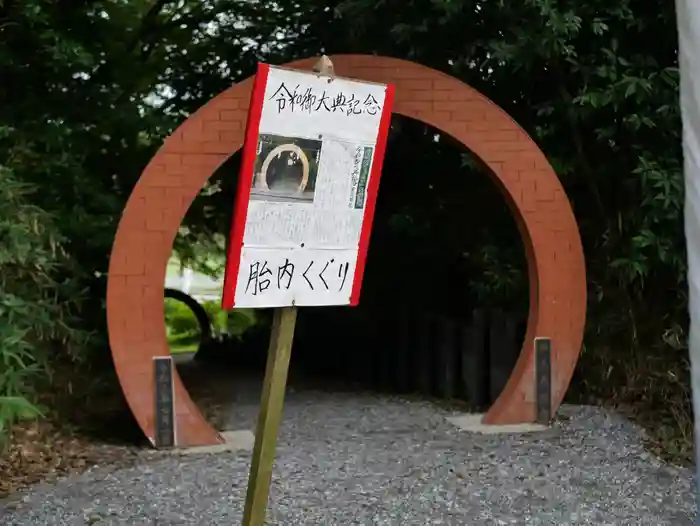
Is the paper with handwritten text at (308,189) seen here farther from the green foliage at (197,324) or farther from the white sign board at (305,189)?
the green foliage at (197,324)

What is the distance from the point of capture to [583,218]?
6.27 m

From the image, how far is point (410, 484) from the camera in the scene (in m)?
4.21

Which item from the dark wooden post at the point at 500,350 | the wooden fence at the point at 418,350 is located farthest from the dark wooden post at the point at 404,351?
the dark wooden post at the point at 500,350

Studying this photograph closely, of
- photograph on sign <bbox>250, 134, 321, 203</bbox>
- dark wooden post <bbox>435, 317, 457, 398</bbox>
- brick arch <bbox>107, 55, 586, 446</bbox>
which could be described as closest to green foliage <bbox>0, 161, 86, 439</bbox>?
brick arch <bbox>107, 55, 586, 446</bbox>

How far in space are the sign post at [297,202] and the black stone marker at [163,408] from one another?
2.38m

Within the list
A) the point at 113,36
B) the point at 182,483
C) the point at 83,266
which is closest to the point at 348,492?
the point at 182,483

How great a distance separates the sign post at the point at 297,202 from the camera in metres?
2.49

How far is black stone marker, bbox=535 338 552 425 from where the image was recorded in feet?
17.8

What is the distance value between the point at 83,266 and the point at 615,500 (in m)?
3.88

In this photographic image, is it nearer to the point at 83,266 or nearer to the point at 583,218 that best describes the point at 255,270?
the point at 83,266

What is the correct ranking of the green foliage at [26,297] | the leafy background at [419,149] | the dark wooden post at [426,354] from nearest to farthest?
the green foliage at [26,297] < the leafy background at [419,149] < the dark wooden post at [426,354]

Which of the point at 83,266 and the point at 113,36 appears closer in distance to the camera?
the point at 83,266

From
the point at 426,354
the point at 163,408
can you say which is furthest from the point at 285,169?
the point at 426,354

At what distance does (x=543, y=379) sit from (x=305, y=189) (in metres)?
3.34
